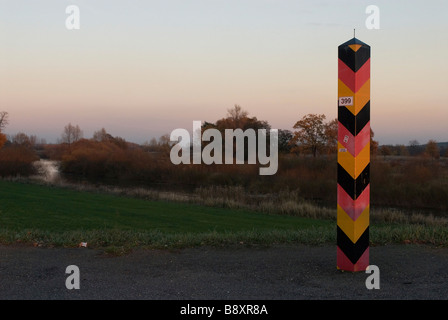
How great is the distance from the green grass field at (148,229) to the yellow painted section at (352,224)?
1.86m

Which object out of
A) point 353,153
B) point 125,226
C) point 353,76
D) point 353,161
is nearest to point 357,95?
point 353,76

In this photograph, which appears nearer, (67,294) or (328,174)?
(67,294)

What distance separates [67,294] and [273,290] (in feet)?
7.62

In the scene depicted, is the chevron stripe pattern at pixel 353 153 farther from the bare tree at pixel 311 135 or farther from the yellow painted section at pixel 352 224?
the bare tree at pixel 311 135

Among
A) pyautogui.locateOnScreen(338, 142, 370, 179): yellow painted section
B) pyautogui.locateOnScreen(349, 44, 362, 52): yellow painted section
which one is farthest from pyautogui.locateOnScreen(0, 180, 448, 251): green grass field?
pyautogui.locateOnScreen(349, 44, 362, 52): yellow painted section

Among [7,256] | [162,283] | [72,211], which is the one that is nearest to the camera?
[162,283]

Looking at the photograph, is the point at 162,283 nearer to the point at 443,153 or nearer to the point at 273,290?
the point at 273,290

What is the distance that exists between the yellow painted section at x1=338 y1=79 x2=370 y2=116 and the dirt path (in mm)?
2174

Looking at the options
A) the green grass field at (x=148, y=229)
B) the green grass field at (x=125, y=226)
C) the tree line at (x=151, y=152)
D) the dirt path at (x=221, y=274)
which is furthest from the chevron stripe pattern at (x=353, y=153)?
the tree line at (x=151, y=152)

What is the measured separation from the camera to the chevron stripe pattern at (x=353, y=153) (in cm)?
611

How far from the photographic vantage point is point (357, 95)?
6.11 metres

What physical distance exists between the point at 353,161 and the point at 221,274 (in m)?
2.30
